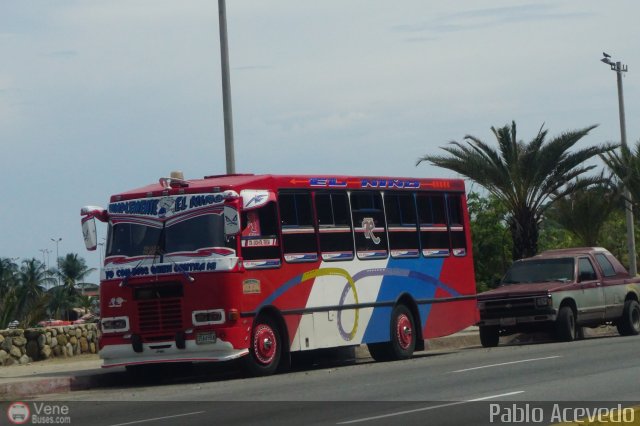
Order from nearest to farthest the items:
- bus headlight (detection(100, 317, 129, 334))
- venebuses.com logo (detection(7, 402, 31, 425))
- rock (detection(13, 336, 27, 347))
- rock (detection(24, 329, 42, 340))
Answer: venebuses.com logo (detection(7, 402, 31, 425)) → bus headlight (detection(100, 317, 129, 334)) → rock (detection(13, 336, 27, 347)) → rock (detection(24, 329, 42, 340))

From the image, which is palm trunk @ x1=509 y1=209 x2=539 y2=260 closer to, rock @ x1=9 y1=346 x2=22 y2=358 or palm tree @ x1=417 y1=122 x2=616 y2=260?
palm tree @ x1=417 y1=122 x2=616 y2=260

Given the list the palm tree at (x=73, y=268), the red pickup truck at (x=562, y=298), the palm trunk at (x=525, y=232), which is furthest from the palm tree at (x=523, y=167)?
the palm tree at (x=73, y=268)

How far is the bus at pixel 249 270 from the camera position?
62.8 feet

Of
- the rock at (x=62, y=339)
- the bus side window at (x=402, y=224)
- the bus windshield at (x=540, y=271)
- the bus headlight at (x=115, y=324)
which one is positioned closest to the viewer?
the bus headlight at (x=115, y=324)

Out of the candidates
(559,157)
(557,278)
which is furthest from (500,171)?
(557,278)

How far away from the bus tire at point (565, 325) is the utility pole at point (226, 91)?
7420 millimetres

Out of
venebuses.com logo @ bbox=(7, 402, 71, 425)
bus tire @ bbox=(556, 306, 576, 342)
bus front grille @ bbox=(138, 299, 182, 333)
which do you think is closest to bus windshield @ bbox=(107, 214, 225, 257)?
bus front grille @ bbox=(138, 299, 182, 333)

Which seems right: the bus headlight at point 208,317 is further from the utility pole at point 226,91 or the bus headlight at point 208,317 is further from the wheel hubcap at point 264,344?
the utility pole at point 226,91

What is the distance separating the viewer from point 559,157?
120 ft

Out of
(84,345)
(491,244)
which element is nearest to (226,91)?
(84,345)

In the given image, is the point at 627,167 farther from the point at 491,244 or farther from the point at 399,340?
the point at 399,340

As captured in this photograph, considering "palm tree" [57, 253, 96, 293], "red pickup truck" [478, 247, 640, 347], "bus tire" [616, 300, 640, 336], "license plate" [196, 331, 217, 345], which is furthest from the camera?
"palm tree" [57, 253, 96, 293]

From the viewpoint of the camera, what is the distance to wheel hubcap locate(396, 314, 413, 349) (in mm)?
22562

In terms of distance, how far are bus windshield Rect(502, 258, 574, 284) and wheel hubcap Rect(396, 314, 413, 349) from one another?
4.78 metres
